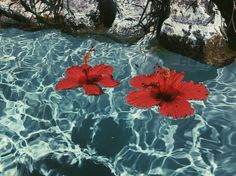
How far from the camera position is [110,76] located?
A: 5.59m

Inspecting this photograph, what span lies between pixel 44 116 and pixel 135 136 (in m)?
1.09

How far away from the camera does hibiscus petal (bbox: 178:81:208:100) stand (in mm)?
5023

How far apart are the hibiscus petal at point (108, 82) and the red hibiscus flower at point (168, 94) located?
281mm

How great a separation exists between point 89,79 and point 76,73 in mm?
264

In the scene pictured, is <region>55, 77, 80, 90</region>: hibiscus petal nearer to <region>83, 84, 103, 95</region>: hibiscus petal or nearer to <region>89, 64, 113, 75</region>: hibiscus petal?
<region>83, 84, 103, 95</region>: hibiscus petal

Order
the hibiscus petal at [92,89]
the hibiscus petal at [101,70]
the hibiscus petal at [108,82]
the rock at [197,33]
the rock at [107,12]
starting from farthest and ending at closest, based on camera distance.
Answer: the rock at [107,12] < the rock at [197,33] < the hibiscus petal at [101,70] < the hibiscus petal at [108,82] < the hibiscus petal at [92,89]

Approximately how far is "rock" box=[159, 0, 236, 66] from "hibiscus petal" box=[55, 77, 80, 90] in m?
1.46

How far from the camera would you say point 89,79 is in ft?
17.7

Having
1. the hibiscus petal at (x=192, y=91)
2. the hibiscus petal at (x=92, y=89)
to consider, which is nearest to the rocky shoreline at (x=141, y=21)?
the hibiscus petal at (x=192, y=91)

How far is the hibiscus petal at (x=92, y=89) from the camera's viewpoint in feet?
17.3

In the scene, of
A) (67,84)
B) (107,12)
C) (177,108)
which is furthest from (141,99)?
(107,12)

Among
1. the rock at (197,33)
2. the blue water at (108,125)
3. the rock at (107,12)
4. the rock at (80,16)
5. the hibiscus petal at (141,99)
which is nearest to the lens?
the blue water at (108,125)

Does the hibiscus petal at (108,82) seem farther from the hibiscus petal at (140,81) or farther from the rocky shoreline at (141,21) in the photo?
the rocky shoreline at (141,21)

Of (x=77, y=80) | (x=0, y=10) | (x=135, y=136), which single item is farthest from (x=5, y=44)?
(x=135, y=136)
